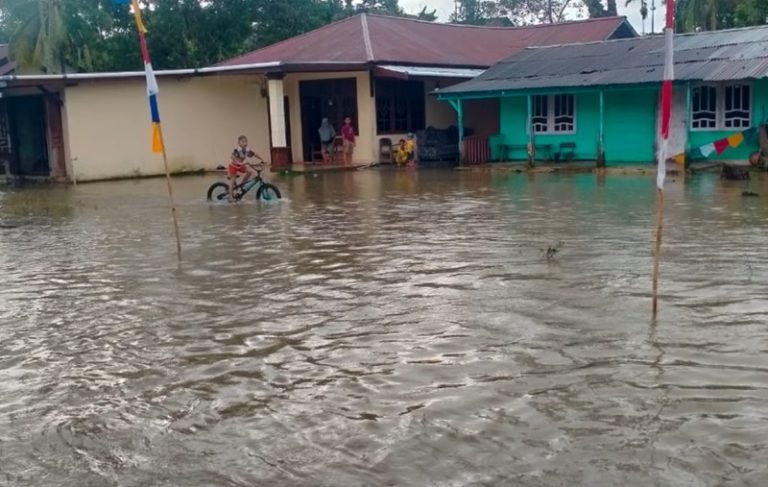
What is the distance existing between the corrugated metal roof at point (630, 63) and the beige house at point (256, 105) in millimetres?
1827

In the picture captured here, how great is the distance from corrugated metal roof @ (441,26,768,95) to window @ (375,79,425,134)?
2.59 metres

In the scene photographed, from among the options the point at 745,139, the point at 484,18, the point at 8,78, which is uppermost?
the point at 484,18

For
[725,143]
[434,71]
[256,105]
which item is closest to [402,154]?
[434,71]

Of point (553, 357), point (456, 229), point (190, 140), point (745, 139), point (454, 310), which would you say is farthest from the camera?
point (190, 140)

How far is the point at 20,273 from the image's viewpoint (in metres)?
10.4

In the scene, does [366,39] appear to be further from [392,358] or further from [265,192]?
[392,358]

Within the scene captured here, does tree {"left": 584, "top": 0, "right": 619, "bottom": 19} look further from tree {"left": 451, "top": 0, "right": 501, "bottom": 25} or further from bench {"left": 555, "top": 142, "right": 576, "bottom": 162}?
bench {"left": 555, "top": 142, "right": 576, "bottom": 162}

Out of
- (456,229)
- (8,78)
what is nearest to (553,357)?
(456,229)

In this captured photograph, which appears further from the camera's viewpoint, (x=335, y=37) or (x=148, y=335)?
(x=335, y=37)

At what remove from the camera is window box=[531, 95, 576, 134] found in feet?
82.0

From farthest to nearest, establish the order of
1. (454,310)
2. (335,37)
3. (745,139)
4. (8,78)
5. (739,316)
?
(335,37), (8,78), (745,139), (454,310), (739,316)

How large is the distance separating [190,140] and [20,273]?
1769 centimetres

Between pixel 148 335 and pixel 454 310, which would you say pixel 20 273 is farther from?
pixel 454 310

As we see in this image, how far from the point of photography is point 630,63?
23547mm
